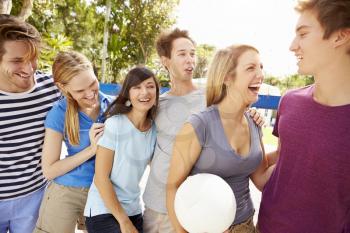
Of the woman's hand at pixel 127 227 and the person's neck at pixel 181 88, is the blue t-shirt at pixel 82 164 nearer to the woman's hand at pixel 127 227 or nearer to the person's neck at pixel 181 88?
the woman's hand at pixel 127 227

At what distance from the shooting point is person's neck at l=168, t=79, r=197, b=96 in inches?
74.4

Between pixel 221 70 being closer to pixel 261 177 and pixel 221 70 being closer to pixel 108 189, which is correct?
pixel 261 177

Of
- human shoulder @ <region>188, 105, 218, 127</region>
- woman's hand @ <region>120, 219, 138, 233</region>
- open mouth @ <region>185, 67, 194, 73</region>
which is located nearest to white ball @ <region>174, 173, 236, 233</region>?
human shoulder @ <region>188, 105, 218, 127</region>

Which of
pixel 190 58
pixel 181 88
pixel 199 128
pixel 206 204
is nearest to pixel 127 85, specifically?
pixel 181 88

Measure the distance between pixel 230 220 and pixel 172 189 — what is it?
28cm

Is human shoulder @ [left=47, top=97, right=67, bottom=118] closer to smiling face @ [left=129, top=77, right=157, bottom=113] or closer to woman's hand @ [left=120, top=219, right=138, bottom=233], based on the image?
smiling face @ [left=129, top=77, right=157, bottom=113]

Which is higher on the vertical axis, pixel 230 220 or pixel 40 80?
pixel 40 80

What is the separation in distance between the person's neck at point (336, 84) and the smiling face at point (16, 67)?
1338mm

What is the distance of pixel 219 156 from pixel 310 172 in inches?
13.9

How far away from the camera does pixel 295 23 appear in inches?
52.9

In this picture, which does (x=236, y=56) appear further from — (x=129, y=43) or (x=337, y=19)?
(x=129, y=43)

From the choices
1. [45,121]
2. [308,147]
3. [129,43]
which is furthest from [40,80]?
[129,43]

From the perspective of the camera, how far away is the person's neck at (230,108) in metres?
1.46

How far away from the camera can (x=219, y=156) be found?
1.34 m
